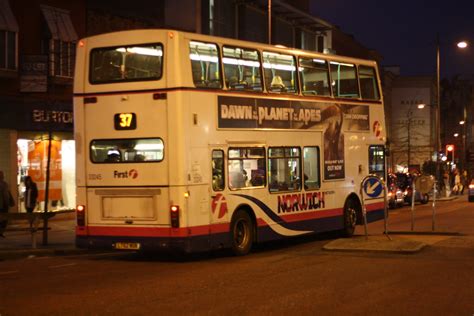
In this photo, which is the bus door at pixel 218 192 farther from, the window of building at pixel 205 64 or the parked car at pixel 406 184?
A: the parked car at pixel 406 184

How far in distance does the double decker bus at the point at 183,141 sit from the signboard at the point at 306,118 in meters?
0.04

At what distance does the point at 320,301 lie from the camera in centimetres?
963

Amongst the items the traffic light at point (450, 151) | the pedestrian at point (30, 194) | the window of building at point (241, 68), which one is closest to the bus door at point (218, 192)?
the window of building at point (241, 68)

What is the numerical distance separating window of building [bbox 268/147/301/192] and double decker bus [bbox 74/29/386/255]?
0.03 meters

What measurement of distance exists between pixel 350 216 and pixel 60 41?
11.0m

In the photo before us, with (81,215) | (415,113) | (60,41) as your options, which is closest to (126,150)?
(81,215)

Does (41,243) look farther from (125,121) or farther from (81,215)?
(125,121)

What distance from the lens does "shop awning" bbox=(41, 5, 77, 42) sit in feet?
76.2

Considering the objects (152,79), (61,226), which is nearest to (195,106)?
(152,79)

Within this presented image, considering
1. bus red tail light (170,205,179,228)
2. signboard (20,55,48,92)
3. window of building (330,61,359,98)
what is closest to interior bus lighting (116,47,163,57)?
bus red tail light (170,205,179,228)

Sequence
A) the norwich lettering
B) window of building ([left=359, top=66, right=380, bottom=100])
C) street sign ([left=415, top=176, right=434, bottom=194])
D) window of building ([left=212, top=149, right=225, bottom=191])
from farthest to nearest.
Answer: window of building ([left=359, top=66, right=380, bottom=100])
street sign ([left=415, top=176, right=434, bottom=194])
the norwich lettering
window of building ([left=212, top=149, right=225, bottom=191])

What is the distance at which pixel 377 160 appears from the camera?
20.4 metres

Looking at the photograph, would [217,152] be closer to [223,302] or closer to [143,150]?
[143,150]

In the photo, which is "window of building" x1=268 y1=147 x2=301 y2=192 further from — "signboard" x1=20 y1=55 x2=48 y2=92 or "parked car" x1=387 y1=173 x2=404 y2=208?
"parked car" x1=387 y1=173 x2=404 y2=208
